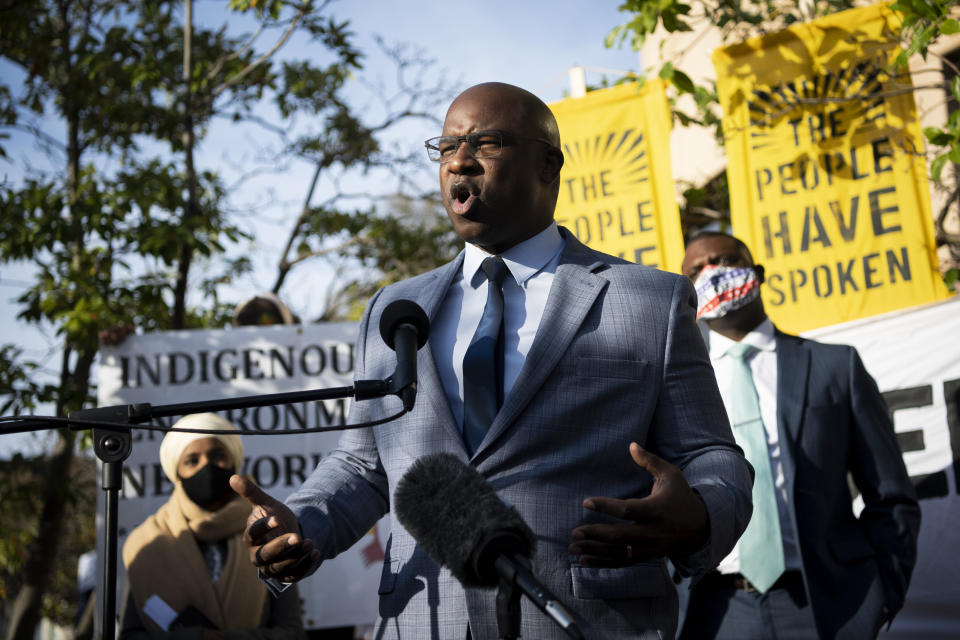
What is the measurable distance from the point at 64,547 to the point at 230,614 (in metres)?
16.9

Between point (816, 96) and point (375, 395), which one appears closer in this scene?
point (375, 395)

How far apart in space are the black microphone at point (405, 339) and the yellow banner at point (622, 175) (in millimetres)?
4015

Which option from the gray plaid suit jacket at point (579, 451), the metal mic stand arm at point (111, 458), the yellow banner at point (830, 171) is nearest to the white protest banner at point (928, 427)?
the yellow banner at point (830, 171)

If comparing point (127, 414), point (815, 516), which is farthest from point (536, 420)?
point (815, 516)

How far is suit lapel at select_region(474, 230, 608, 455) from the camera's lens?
1.95 m

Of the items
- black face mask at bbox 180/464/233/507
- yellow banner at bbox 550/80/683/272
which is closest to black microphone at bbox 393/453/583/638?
black face mask at bbox 180/464/233/507

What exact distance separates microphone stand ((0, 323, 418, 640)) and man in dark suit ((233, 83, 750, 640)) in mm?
202

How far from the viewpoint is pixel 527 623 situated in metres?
1.88

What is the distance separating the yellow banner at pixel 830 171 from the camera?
516 centimetres

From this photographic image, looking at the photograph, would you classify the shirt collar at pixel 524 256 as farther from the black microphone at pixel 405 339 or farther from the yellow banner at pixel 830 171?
the yellow banner at pixel 830 171

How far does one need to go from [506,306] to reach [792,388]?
2019 mm

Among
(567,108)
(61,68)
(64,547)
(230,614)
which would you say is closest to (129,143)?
(61,68)

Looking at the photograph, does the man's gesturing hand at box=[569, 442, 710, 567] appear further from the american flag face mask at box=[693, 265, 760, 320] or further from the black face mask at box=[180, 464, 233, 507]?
the black face mask at box=[180, 464, 233, 507]

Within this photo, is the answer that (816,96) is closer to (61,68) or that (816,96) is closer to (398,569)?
(398,569)
